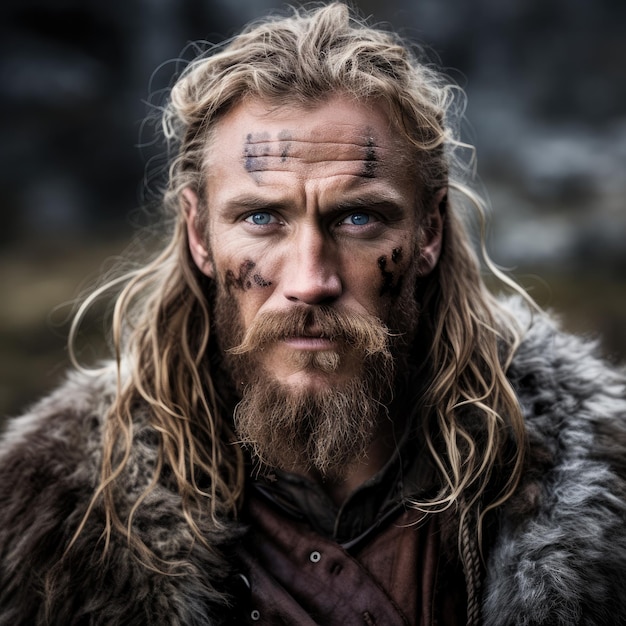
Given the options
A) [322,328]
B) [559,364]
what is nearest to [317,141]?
[322,328]

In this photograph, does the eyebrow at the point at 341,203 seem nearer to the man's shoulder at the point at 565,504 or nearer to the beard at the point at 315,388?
the beard at the point at 315,388

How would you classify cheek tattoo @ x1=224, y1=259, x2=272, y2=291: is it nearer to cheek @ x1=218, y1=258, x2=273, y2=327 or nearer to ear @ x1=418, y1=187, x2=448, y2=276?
cheek @ x1=218, y1=258, x2=273, y2=327

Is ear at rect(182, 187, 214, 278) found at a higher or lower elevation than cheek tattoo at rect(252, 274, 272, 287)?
higher

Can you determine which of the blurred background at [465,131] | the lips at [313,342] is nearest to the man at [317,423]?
the lips at [313,342]

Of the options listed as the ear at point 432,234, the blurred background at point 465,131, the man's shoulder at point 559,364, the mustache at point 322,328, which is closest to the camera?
the mustache at point 322,328

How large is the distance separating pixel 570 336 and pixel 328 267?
989 millimetres

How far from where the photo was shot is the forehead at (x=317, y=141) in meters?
2.27

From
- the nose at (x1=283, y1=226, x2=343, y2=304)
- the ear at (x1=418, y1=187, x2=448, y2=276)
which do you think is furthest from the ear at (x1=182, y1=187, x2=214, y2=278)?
the ear at (x1=418, y1=187, x2=448, y2=276)

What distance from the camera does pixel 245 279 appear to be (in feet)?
7.75

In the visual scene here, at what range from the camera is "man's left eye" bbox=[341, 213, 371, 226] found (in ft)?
7.59

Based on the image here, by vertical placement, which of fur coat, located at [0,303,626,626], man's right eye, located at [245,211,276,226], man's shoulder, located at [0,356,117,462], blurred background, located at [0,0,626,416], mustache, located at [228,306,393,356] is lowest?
fur coat, located at [0,303,626,626]

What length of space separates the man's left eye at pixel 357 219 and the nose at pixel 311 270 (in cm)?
10

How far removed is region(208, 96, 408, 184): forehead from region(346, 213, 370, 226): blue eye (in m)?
0.12

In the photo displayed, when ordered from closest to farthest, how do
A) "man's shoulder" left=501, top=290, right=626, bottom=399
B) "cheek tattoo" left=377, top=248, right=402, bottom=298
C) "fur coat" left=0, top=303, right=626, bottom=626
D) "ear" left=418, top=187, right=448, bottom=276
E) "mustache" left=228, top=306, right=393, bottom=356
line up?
1. "fur coat" left=0, top=303, right=626, bottom=626
2. "mustache" left=228, top=306, right=393, bottom=356
3. "cheek tattoo" left=377, top=248, right=402, bottom=298
4. "man's shoulder" left=501, top=290, right=626, bottom=399
5. "ear" left=418, top=187, right=448, bottom=276
